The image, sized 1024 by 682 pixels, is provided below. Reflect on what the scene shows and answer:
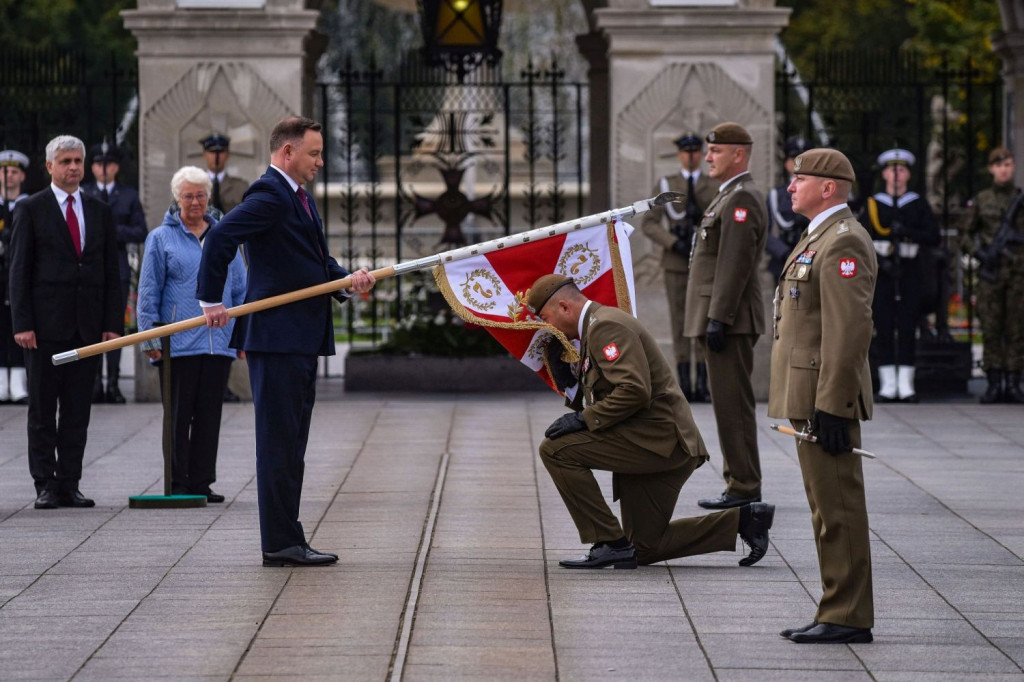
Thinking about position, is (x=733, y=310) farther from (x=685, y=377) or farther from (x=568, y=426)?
(x=685, y=377)

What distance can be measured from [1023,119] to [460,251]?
9.60m

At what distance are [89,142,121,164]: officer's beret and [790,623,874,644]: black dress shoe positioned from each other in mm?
9411

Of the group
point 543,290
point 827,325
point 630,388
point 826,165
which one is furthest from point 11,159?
point 827,325

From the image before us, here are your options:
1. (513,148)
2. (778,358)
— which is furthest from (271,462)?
(513,148)

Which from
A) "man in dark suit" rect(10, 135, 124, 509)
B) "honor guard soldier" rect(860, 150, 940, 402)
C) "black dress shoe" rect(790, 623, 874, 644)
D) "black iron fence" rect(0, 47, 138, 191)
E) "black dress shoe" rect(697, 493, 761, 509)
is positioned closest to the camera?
"black dress shoe" rect(790, 623, 874, 644)

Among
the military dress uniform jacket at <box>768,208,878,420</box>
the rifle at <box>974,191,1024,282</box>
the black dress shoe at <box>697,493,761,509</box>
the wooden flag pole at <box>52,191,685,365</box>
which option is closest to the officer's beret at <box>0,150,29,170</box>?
the wooden flag pole at <box>52,191,685,365</box>

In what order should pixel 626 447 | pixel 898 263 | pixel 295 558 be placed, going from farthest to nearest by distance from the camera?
pixel 898 263
pixel 295 558
pixel 626 447

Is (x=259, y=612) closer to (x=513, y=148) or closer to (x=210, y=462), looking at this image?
(x=210, y=462)

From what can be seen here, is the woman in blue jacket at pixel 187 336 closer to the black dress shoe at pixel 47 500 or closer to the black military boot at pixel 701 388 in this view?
the black dress shoe at pixel 47 500

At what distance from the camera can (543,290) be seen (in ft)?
23.1

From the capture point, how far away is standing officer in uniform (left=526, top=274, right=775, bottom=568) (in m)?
6.94

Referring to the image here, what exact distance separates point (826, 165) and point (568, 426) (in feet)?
5.52

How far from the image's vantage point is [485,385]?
15086 mm

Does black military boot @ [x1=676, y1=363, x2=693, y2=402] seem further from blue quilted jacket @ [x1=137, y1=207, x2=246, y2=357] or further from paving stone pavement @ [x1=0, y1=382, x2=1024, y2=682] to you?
blue quilted jacket @ [x1=137, y1=207, x2=246, y2=357]
